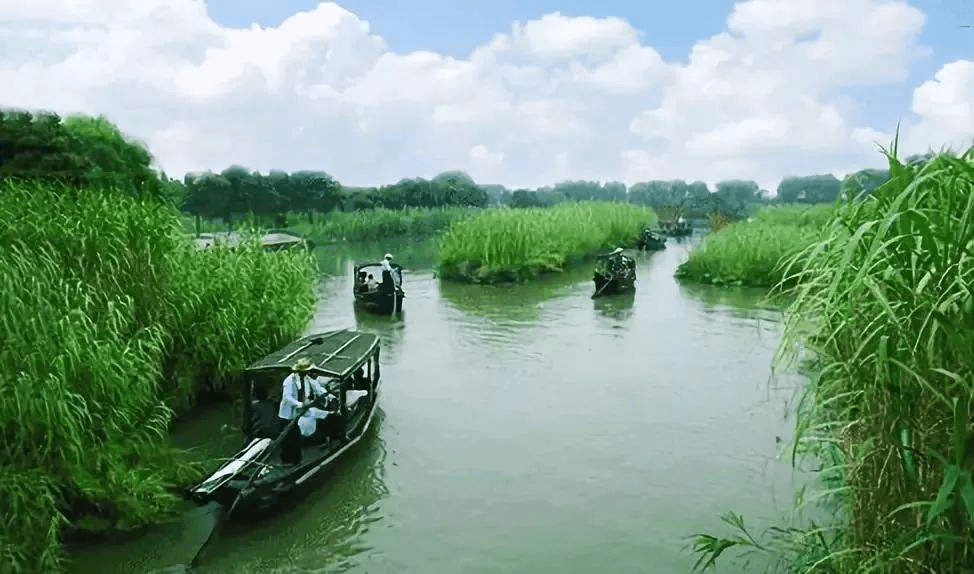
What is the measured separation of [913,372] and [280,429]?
725 centimetres

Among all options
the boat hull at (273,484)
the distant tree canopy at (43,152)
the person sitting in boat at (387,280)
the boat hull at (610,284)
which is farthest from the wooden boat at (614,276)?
the boat hull at (273,484)

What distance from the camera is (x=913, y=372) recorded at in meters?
3.81

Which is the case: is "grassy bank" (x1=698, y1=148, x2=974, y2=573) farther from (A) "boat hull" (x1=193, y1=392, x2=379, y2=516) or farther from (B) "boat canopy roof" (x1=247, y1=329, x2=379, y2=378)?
(B) "boat canopy roof" (x1=247, y1=329, x2=379, y2=378)

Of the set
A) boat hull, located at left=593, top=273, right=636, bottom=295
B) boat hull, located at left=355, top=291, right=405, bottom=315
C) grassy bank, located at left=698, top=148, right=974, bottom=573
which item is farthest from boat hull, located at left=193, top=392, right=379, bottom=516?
boat hull, located at left=593, top=273, right=636, bottom=295

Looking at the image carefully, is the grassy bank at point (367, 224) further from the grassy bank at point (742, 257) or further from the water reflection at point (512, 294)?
the grassy bank at point (742, 257)

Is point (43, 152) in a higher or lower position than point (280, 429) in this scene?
→ higher

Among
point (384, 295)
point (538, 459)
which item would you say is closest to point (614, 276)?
point (384, 295)

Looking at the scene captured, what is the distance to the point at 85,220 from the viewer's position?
958 centimetres

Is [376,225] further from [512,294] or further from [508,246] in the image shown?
[512,294]

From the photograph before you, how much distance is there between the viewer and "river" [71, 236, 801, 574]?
25.4 feet

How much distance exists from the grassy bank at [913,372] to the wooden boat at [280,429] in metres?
5.52

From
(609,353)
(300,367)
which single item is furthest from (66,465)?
(609,353)

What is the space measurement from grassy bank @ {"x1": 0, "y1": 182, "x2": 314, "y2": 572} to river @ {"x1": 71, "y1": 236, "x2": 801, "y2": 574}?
2.58 feet

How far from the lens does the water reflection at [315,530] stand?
24.7 feet
